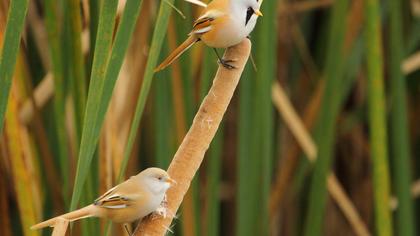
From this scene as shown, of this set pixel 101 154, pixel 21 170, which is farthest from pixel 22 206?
pixel 101 154

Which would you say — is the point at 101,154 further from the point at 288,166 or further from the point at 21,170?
the point at 288,166

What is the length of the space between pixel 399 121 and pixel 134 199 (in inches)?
45.3

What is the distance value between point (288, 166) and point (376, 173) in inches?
24.7

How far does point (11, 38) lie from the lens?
1015 mm

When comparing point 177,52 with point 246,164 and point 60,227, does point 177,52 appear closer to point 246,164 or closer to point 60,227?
point 60,227

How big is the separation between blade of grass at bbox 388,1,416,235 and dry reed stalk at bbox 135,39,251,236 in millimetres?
1038

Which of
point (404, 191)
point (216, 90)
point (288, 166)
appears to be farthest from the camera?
point (288, 166)

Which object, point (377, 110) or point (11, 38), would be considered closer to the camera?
point (11, 38)

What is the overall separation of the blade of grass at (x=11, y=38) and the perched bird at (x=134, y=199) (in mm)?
184

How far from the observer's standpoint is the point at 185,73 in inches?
73.1

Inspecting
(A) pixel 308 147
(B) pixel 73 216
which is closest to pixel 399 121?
(A) pixel 308 147

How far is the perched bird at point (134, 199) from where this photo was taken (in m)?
1.05

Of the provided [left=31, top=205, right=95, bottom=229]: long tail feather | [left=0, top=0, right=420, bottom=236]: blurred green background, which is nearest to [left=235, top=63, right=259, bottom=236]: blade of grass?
[left=0, top=0, right=420, bottom=236]: blurred green background

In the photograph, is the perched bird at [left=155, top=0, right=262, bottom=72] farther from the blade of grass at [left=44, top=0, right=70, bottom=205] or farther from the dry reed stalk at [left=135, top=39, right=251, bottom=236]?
the blade of grass at [left=44, top=0, right=70, bottom=205]
